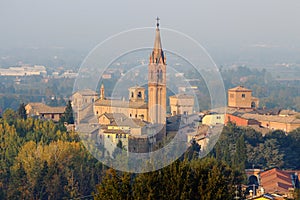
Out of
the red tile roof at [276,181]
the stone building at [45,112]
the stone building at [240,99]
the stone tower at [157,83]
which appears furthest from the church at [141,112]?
the stone building at [240,99]

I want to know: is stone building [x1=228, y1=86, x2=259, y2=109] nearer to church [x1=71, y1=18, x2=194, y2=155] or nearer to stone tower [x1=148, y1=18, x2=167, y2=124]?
church [x1=71, y1=18, x2=194, y2=155]

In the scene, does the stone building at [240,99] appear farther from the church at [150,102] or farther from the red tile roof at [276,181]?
the red tile roof at [276,181]

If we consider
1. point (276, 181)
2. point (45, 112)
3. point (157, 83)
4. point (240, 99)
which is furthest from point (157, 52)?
point (240, 99)

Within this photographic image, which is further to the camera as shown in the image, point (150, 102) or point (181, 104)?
point (150, 102)

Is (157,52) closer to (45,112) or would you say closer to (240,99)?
(45,112)

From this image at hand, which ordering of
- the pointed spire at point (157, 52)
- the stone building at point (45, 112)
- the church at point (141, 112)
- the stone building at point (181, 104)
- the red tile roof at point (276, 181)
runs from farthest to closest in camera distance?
the stone building at point (45, 112), the stone building at point (181, 104), the red tile roof at point (276, 181), the church at point (141, 112), the pointed spire at point (157, 52)

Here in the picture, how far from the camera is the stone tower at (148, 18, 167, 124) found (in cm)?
1722

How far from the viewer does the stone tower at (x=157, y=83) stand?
56.5ft

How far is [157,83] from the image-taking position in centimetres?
1978

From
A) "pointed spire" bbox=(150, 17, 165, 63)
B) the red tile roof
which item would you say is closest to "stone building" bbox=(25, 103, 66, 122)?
the red tile roof

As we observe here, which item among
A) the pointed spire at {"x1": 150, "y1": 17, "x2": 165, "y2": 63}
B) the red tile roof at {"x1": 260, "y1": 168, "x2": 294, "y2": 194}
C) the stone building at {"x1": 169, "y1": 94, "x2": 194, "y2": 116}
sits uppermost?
the pointed spire at {"x1": 150, "y1": 17, "x2": 165, "y2": 63}

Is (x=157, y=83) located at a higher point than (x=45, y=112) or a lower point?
higher

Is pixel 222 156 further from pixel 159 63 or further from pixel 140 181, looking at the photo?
pixel 140 181

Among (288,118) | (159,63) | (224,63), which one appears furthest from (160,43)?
(224,63)
